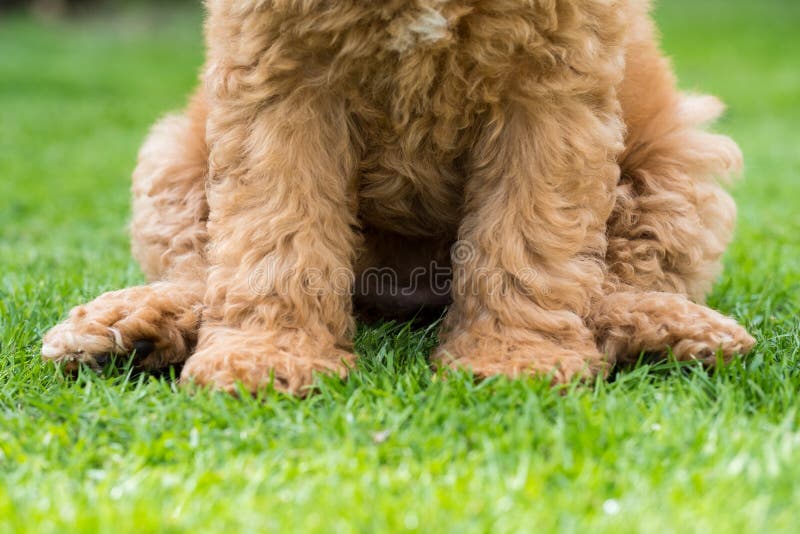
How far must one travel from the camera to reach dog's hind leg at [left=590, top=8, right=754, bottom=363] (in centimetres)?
319

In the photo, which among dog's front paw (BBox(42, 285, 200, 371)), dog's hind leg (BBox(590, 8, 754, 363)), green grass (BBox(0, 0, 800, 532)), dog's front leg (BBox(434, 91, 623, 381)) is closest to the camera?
green grass (BBox(0, 0, 800, 532))

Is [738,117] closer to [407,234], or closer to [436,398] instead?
[407,234]

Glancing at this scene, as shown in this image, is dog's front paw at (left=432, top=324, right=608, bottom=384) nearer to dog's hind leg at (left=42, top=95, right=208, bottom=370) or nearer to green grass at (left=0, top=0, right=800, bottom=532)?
green grass at (left=0, top=0, right=800, bottom=532)

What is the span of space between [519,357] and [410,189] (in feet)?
2.21

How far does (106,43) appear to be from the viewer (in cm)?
1767

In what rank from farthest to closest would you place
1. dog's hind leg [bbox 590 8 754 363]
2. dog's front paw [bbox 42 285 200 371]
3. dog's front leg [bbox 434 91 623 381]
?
dog's hind leg [bbox 590 8 754 363] → dog's front paw [bbox 42 285 200 371] → dog's front leg [bbox 434 91 623 381]

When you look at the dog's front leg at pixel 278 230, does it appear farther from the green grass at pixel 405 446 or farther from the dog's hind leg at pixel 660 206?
the dog's hind leg at pixel 660 206

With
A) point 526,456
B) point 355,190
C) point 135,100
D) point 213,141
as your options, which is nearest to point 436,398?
point 526,456

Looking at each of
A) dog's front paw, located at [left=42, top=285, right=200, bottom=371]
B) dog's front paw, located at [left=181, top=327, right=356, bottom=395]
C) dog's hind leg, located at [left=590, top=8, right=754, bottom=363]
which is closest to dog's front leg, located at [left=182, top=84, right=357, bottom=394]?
dog's front paw, located at [left=181, top=327, right=356, bottom=395]

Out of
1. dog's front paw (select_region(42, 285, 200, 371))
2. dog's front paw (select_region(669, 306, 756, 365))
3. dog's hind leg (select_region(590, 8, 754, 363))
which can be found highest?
dog's hind leg (select_region(590, 8, 754, 363))

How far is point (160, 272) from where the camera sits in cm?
366

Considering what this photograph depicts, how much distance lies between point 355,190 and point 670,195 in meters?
1.15

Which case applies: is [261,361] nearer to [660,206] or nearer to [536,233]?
A: [536,233]

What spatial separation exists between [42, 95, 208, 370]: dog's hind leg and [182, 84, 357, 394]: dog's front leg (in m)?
0.19
